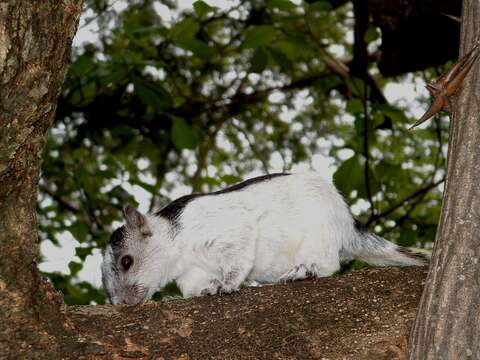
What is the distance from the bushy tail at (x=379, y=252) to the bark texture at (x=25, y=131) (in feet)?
5.91

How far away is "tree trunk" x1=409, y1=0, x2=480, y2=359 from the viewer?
1.96 meters

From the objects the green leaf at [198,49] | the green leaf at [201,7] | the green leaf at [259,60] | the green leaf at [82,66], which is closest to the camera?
the green leaf at [201,7]

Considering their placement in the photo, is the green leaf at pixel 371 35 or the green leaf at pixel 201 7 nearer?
the green leaf at pixel 201 7

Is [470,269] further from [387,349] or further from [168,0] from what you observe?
[168,0]

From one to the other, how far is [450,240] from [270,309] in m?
0.71

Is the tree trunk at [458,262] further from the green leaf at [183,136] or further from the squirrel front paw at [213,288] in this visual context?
the green leaf at [183,136]

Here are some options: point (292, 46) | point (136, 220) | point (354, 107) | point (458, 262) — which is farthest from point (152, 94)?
point (458, 262)

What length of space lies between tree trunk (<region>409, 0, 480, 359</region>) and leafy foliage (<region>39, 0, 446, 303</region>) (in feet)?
6.74

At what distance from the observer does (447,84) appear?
85.4 inches

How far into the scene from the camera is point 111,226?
21.6ft

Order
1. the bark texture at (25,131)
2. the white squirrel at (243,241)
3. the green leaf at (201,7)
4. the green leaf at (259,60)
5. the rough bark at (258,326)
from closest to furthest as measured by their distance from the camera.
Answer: the bark texture at (25,131) < the rough bark at (258,326) < the white squirrel at (243,241) < the green leaf at (201,7) < the green leaf at (259,60)

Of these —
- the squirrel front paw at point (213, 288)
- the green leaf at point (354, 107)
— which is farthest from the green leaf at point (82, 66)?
the squirrel front paw at point (213, 288)

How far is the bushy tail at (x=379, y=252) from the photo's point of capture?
11.6 feet

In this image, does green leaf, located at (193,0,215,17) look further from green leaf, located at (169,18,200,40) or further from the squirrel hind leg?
the squirrel hind leg
